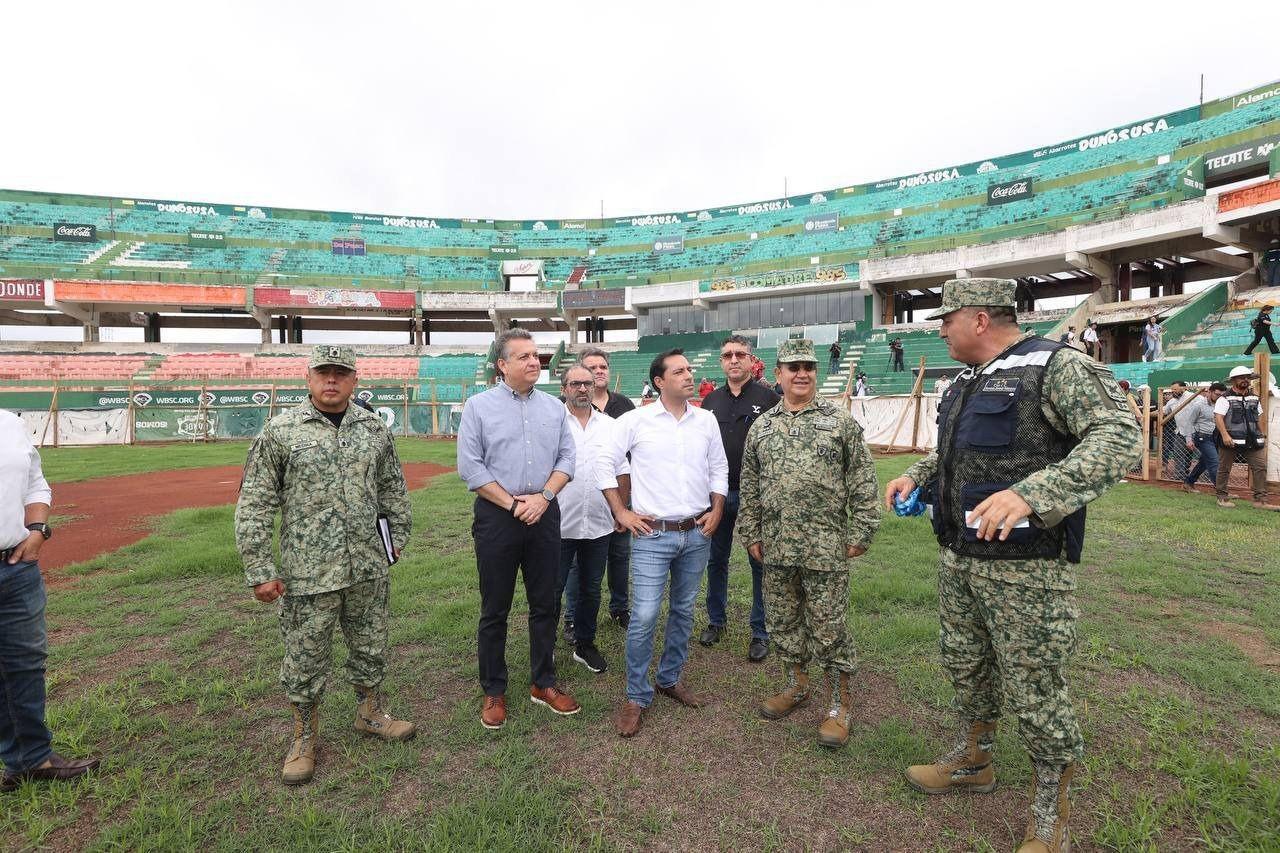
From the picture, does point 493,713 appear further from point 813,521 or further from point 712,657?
point 813,521

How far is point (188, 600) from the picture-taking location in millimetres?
5234

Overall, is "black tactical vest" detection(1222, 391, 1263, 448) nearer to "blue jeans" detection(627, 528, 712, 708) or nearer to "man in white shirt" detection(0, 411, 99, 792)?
"blue jeans" detection(627, 528, 712, 708)

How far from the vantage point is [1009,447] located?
2.37 metres

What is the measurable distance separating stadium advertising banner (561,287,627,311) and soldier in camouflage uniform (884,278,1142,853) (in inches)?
1486

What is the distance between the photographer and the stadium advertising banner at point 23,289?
32.7m

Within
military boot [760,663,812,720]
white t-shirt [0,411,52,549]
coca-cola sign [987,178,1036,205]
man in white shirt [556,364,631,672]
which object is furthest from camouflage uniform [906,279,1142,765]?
coca-cola sign [987,178,1036,205]

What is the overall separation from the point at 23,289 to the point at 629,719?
4764cm

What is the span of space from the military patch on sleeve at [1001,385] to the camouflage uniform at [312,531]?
10.1 ft

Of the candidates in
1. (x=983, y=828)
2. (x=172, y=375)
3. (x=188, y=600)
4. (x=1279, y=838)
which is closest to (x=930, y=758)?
(x=983, y=828)

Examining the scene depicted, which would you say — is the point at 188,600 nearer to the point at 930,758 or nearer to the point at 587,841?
the point at 587,841

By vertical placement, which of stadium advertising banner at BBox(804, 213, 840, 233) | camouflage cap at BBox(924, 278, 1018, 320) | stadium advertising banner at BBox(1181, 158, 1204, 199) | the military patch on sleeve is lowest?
the military patch on sleeve

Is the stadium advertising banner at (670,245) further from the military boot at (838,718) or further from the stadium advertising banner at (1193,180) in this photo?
the military boot at (838,718)

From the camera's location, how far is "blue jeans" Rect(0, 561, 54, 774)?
8.76ft

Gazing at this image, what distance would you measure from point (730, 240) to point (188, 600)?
41.8m
